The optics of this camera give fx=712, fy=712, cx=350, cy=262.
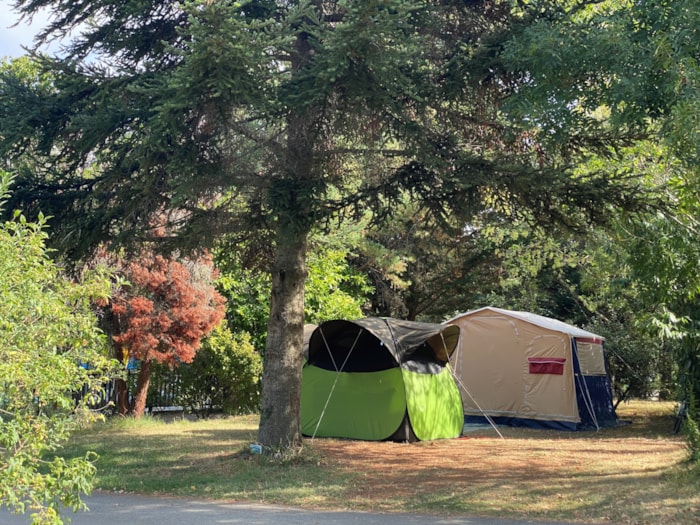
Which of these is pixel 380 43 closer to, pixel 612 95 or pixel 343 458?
pixel 612 95

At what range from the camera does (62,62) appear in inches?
359

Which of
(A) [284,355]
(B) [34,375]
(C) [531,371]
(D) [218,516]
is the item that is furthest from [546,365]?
(B) [34,375]

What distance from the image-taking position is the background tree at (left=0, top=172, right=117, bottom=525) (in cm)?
367

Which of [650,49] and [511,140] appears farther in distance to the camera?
[511,140]

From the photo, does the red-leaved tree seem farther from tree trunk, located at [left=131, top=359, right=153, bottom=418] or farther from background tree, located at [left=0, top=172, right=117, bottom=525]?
background tree, located at [left=0, top=172, right=117, bottom=525]

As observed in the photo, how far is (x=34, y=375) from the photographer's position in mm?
3773

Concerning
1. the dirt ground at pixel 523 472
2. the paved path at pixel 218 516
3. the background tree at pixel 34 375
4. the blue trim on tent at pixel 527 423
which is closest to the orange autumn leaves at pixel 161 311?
the dirt ground at pixel 523 472

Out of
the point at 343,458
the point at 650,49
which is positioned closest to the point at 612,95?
the point at 650,49

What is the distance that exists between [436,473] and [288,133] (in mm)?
4958

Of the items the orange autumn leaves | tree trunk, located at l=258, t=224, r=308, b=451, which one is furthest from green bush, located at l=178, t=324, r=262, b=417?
tree trunk, located at l=258, t=224, r=308, b=451

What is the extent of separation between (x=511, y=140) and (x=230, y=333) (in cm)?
1012

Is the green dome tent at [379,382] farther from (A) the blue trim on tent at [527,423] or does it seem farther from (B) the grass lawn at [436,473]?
(A) the blue trim on tent at [527,423]

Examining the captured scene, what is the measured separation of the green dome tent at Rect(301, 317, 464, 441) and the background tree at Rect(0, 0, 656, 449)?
8.81 feet

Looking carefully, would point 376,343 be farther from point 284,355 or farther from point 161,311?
point 161,311
